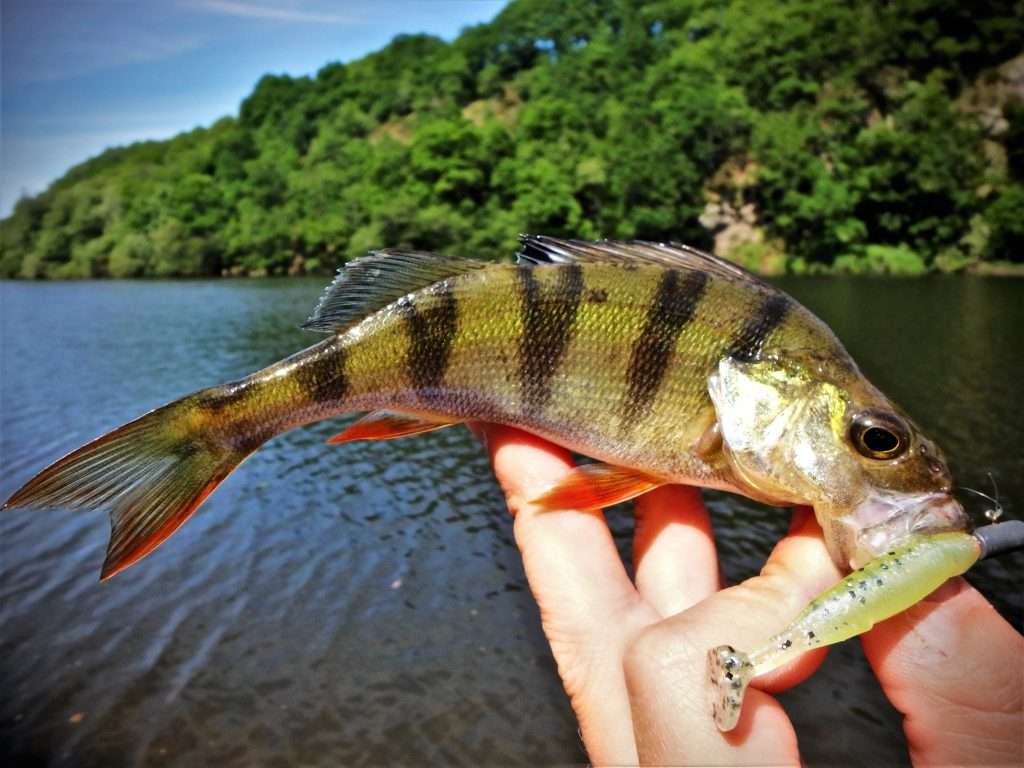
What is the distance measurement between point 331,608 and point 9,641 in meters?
2.97

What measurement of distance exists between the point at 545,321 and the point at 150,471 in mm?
1354

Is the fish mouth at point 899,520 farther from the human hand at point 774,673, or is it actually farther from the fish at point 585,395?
the human hand at point 774,673

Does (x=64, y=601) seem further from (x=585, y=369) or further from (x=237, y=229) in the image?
(x=237, y=229)

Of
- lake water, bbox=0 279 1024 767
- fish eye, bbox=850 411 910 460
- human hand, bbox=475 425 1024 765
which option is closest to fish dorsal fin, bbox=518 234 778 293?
fish eye, bbox=850 411 910 460

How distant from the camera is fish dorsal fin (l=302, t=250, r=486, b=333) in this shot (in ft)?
7.99

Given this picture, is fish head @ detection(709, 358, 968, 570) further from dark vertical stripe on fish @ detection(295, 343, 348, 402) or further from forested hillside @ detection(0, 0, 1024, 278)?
forested hillside @ detection(0, 0, 1024, 278)

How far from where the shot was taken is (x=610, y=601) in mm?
2256

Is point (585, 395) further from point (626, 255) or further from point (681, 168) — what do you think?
point (681, 168)

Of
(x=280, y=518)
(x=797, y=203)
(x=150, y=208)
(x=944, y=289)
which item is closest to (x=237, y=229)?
(x=150, y=208)

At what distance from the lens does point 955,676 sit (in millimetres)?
1658

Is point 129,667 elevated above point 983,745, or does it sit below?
below

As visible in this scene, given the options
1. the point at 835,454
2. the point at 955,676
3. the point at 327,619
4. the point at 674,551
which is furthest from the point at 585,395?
the point at 327,619

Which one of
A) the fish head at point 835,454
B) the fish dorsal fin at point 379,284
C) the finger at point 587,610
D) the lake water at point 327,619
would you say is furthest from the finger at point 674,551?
the lake water at point 327,619

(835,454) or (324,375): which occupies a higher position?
(324,375)
